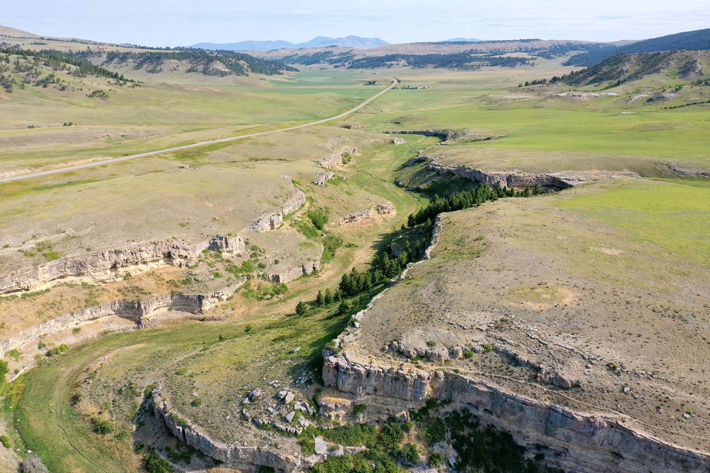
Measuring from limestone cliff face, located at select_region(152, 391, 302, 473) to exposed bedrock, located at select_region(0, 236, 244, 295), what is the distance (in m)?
28.6

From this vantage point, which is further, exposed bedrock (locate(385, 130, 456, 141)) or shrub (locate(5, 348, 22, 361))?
exposed bedrock (locate(385, 130, 456, 141))

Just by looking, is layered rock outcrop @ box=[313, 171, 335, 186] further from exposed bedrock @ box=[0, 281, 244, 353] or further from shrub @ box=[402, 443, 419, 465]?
shrub @ box=[402, 443, 419, 465]

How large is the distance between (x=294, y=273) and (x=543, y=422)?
43.9 metres

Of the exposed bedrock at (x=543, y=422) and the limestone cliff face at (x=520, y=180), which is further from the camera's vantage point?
the limestone cliff face at (x=520, y=180)

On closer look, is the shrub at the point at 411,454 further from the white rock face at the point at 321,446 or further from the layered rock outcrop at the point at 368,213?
the layered rock outcrop at the point at 368,213

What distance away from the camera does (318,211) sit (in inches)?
3450

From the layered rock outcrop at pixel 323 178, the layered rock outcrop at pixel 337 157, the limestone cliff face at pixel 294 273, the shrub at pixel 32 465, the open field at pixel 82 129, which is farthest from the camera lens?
the layered rock outcrop at pixel 337 157

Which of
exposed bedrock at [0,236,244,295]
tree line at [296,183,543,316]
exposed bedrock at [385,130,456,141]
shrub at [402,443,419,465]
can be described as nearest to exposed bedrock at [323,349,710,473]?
shrub at [402,443,419,465]

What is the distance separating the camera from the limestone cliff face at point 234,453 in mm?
32156

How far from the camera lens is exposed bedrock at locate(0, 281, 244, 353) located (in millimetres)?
47500

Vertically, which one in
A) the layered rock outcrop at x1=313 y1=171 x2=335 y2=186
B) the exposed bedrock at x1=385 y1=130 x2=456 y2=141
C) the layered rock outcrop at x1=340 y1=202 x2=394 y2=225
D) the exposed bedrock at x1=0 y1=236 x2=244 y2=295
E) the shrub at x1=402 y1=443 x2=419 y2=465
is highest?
the exposed bedrock at x1=385 y1=130 x2=456 y2=141

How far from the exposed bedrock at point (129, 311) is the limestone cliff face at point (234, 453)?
77.0 feet

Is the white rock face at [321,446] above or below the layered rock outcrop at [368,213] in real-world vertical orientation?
below

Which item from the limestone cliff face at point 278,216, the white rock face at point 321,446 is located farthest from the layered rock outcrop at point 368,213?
the white rock face at point 321,446
